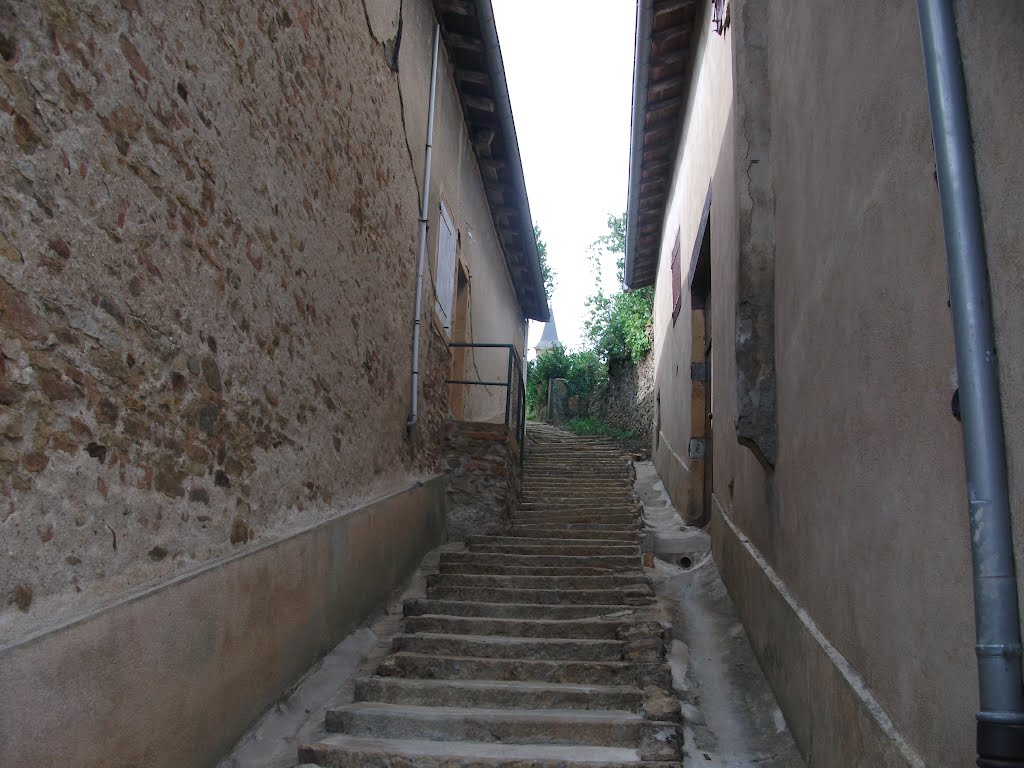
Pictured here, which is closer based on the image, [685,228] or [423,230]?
[423,230]

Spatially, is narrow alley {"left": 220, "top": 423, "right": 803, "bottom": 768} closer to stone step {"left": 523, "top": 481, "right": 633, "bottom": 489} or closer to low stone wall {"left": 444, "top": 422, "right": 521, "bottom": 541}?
low stone wall {"left": 444, "top": 422, "right": 521, "bottom": 541}

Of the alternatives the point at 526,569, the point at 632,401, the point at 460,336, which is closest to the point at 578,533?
the point at 526,569

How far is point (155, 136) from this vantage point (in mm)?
2834

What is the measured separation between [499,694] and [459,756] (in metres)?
0.66

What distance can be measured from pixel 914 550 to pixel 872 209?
1.04m

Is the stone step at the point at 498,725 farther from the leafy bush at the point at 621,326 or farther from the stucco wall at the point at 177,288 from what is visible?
the leafy bush at the point at 621,326

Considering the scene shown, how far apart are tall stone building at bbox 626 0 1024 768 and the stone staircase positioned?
26.4 inches

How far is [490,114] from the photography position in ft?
31.3

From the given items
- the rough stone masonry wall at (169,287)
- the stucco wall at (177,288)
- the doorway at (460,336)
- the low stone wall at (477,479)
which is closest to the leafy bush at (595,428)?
the doorway at (460,336)

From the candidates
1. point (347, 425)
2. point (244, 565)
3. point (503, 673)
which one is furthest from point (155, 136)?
point (503, 673)

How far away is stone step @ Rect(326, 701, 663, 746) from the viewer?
3.58 metres

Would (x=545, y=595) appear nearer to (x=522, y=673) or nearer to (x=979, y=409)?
(x=522, y=673)

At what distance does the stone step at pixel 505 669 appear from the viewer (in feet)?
13.7

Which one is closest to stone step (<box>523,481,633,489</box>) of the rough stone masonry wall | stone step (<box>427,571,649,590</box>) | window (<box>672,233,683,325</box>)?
window (<box>672,233,683,325</box>)
